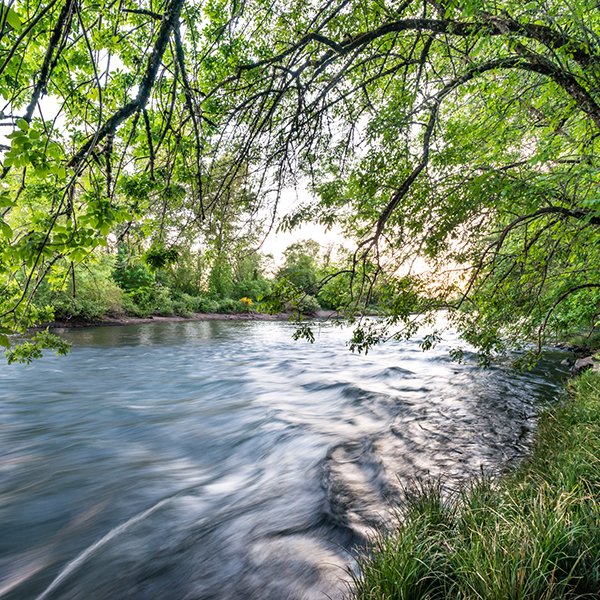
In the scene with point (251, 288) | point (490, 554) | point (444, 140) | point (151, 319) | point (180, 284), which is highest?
point (444, 140)

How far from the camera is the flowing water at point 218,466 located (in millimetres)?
2977

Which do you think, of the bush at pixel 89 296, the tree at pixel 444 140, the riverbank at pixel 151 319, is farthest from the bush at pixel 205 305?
the tree at pixel 444 140

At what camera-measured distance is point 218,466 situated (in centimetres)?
509

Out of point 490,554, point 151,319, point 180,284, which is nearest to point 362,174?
point 490,554

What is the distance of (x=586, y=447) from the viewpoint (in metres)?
3.37

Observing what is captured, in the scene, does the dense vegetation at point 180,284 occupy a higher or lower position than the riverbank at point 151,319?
higher

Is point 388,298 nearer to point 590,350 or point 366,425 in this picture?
point 366,425

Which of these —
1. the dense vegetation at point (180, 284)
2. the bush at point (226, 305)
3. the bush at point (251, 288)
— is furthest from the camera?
the bush at point (226, 305)

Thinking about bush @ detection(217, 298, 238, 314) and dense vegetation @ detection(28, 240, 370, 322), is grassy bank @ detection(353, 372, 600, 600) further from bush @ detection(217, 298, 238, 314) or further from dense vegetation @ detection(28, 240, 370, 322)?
bush @ detection(217, 298, 238, 314)

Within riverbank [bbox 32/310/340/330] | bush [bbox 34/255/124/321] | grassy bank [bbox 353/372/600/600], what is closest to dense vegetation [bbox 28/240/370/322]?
bush [bbox 34/255/124/321]

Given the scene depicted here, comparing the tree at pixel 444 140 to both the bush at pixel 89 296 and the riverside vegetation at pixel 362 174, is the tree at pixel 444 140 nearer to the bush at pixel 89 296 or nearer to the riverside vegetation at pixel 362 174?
the riverside vegetation at pixel 362 174

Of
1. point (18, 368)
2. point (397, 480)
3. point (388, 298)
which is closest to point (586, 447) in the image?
point (397, 480)

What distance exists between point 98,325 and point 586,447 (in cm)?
2514

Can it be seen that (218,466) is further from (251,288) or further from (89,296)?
(251,288)
